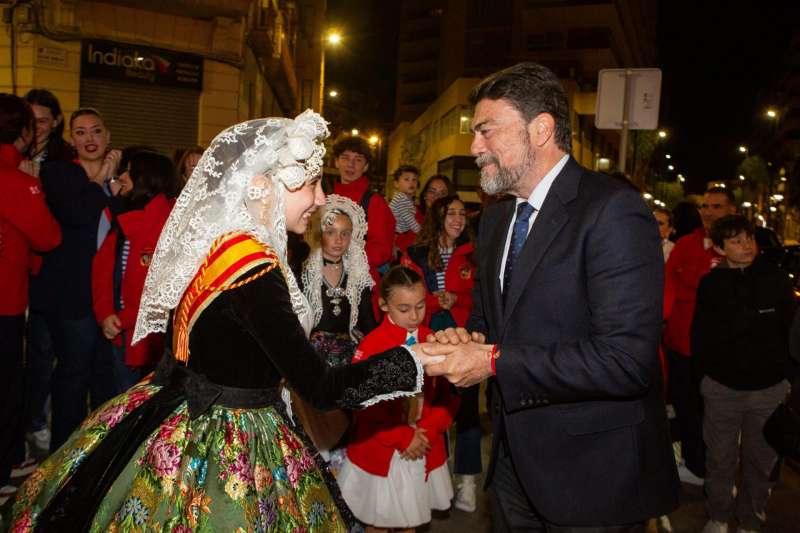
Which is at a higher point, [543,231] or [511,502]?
[543,231]

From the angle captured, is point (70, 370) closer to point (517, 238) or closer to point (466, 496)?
point (466, 496)

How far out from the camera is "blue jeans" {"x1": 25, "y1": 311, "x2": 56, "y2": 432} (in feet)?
18.3

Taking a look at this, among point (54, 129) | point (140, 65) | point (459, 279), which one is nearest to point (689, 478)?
point (459, 279)

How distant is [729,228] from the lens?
493 cm

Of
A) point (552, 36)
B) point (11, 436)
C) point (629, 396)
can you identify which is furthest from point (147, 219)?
point (552, 36)

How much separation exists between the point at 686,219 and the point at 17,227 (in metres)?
6.57

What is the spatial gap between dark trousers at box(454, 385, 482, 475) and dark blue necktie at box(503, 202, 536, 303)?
2480mm

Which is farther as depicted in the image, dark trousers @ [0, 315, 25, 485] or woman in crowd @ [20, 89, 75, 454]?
woman in crowd @ [20, 89, 75, 454]

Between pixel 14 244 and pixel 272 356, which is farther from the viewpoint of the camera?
pixel 14 244

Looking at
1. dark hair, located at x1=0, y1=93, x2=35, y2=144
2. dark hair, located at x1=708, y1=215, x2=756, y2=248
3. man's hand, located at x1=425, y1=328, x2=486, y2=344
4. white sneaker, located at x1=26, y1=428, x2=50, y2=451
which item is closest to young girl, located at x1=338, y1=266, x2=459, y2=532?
man's hand, located at x1=425, y1=328, x2=486, y2=344

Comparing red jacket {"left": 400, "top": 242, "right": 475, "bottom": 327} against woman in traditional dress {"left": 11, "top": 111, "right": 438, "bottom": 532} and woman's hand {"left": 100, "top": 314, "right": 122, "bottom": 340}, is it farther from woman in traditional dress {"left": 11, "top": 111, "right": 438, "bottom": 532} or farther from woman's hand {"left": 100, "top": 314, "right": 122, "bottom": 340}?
woman in traditional dress {"left": 11, "top": 111, "right": 438, "bottom": 532}

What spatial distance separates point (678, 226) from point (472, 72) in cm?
5242

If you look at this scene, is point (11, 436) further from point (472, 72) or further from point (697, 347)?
point (472, 72)

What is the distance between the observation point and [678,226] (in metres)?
7.74
